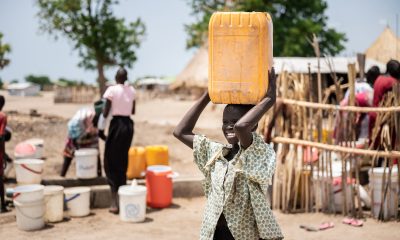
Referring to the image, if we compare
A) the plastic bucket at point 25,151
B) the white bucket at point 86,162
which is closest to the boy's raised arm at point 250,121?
the white bucket at point 86,162

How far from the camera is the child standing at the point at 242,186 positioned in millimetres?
2480

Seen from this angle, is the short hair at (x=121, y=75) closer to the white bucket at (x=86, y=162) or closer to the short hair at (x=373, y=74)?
the white bucket at (x=86, y=162)

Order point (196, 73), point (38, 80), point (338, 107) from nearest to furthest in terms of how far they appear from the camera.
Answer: point (338, 107), point (196, 73), point (38, 80)

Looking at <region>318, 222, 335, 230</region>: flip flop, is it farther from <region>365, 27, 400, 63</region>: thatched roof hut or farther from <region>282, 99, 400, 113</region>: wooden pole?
<region>365, 27, 400, 63</region>: thatched roof hut

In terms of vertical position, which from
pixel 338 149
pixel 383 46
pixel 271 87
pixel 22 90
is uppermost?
pixel 383 46

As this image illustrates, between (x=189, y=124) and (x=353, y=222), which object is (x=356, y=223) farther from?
(x=189, y=124)

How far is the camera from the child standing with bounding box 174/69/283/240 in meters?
2.48

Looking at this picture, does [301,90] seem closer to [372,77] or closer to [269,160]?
[372,77]

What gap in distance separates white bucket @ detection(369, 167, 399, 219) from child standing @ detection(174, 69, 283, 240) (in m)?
3.44

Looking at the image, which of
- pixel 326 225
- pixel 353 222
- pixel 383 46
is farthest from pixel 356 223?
pixel 383 46

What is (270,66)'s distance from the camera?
2682 millimetres

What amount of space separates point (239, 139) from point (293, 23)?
1046 inches

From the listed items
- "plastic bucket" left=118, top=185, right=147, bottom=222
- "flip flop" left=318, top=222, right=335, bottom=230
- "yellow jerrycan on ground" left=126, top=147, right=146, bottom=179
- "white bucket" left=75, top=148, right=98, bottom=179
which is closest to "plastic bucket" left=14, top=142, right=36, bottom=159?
"white bucket" left=75, top=148, right=98, bottom=179

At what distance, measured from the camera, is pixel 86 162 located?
6742 mm
